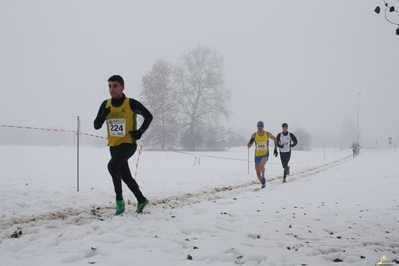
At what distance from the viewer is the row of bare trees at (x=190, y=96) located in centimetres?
3769

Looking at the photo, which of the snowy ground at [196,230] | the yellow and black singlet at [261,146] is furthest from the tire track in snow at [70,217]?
the yellow and black singlet at [261,146]

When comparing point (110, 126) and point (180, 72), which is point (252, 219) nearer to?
point (110, 126)

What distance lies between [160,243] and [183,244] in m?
0.27

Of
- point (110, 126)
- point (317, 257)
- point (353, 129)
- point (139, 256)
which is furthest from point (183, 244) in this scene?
point (353, 129)

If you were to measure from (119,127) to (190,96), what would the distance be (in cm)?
3430

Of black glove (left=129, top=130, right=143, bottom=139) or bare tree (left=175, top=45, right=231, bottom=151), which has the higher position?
bare tree (left=175, top=45, right=231, bottom=151)

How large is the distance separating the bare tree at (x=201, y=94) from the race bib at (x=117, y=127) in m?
33.3

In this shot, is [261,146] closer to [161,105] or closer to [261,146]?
[261,146]

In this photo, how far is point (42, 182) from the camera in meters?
8.52

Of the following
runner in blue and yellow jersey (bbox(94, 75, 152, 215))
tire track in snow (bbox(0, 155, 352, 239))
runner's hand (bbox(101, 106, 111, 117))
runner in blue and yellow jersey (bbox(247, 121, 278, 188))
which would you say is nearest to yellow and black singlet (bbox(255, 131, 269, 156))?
runner in blue and yellow jersey (bbox(247, 121, 278, 188))

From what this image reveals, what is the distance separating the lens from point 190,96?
38.8m

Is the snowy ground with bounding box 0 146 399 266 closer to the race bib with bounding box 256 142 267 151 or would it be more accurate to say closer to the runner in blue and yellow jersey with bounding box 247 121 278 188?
the runner in blue and yellow jersey with bounding box 247 121 278 188

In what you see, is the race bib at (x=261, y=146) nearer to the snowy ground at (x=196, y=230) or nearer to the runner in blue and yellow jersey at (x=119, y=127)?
the snowy ground at (x=196, y=230)

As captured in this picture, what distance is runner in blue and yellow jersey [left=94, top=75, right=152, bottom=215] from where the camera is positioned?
4.84m
